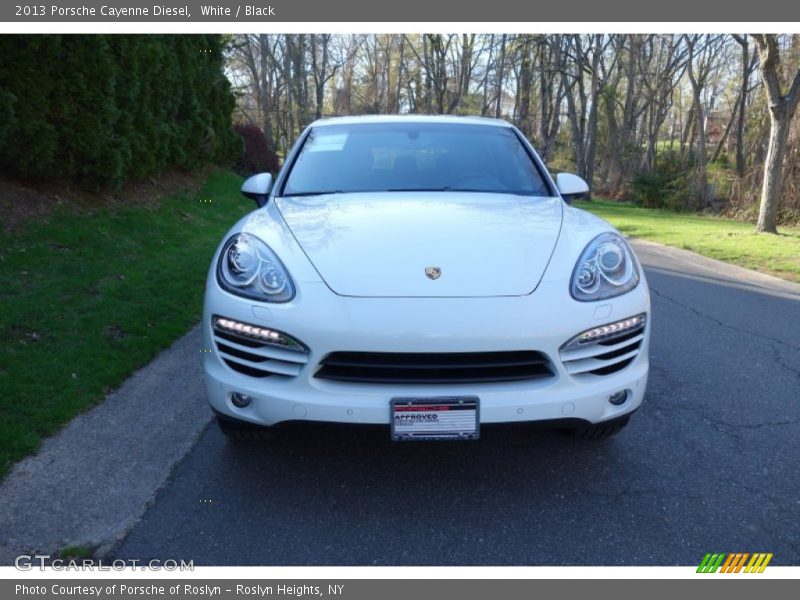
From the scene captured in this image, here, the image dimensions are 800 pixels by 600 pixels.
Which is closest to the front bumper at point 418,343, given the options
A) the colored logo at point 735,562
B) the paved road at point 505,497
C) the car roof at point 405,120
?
the paved road at point 505,497

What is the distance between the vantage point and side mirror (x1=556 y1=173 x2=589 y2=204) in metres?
3.80

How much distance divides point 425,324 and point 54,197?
277 inches

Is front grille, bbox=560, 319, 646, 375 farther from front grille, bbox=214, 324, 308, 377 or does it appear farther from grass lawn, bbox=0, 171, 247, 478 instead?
grass lawn, bbox=0, 171, 247, 478

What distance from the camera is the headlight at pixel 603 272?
8.89 ft

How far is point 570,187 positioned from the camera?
12.6 feet

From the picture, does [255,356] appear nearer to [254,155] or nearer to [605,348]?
[605,348]

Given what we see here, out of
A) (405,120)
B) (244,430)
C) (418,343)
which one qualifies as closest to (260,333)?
(244,430)

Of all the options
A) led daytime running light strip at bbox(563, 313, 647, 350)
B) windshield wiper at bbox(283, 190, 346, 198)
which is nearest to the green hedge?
windshield wiper at bbox(283, 190, 346, 198)

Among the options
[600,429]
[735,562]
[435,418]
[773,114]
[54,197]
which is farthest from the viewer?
[773,114]

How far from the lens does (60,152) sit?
7801 mm

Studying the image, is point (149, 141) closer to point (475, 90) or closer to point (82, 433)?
point (82, 433)

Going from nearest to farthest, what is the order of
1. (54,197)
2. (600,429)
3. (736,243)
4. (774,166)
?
(600,429), (54,197), (736,243), (774,166)

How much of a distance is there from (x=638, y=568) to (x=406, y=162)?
2.58 metres

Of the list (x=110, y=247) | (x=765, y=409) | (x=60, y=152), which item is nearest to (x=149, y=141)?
(x=60, y=152)
